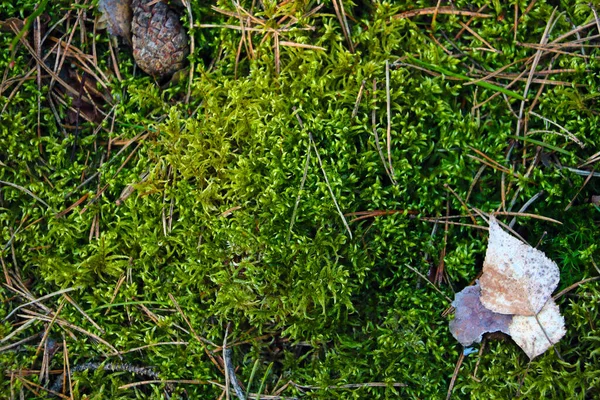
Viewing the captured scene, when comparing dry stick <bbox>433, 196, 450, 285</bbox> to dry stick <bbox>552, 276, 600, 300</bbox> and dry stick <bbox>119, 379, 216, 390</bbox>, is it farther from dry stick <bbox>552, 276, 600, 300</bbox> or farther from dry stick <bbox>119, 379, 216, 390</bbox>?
dry stick <bbox>119, 379, 216, 390</bbox>

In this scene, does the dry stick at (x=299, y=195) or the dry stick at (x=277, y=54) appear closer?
the dry stick at (x=299, y=195)

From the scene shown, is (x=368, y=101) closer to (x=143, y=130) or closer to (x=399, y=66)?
(x=399, y=66)

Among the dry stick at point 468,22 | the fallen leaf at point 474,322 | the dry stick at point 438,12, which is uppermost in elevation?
the dry stick at point 438,12

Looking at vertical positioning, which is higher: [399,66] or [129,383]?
[399,66]

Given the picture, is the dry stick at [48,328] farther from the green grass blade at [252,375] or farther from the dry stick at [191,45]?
the dry stick at [191,45]

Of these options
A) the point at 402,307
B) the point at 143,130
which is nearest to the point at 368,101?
the point at 402,307

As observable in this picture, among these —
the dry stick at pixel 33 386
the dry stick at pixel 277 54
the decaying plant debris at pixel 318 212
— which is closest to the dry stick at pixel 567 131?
the decaying plant debris at pixel 318 212
